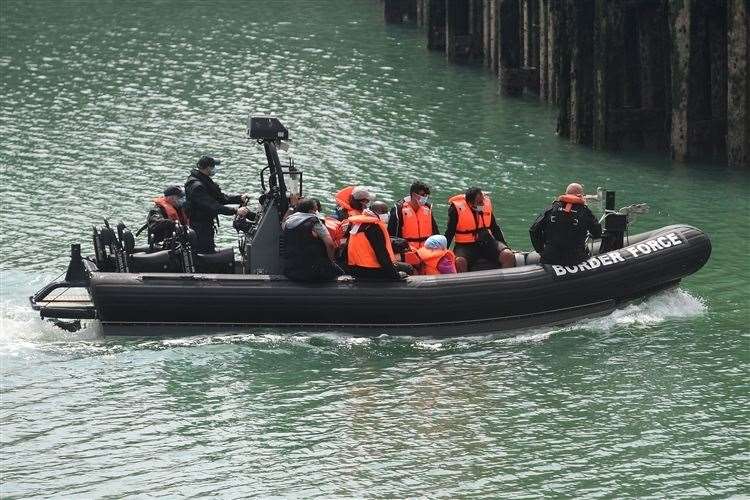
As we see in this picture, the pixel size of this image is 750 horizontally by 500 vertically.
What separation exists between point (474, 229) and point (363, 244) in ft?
5.27

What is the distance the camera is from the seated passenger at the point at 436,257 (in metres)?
16.9

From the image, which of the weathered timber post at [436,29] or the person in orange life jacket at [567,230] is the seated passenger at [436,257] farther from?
the weathered timber post at [436,29]

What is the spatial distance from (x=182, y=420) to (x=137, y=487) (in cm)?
157

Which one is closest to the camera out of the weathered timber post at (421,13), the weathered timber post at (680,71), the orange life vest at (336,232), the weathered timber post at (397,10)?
the orange life vest at (336,232)

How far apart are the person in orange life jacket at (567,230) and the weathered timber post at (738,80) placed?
7.21 meters

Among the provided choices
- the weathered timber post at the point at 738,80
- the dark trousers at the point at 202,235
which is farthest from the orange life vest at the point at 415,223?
the weathered timber post at the point at 738,80

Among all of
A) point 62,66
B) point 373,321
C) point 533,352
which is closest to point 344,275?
point 373,321

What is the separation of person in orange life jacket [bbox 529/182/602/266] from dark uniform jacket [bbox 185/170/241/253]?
3.40 metres

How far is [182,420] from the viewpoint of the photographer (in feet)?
48.5

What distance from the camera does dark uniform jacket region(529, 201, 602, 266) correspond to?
16906 mm

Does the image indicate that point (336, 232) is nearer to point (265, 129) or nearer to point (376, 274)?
point (376, 274)

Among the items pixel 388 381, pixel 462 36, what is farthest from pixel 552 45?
pixel 388 381

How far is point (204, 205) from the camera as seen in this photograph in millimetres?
17281

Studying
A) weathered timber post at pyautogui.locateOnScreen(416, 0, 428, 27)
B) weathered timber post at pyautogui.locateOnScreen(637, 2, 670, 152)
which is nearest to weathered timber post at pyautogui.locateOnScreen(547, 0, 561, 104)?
weathered timber post at pyautogui.locateOnScreen(637, 2, 670, 152)
